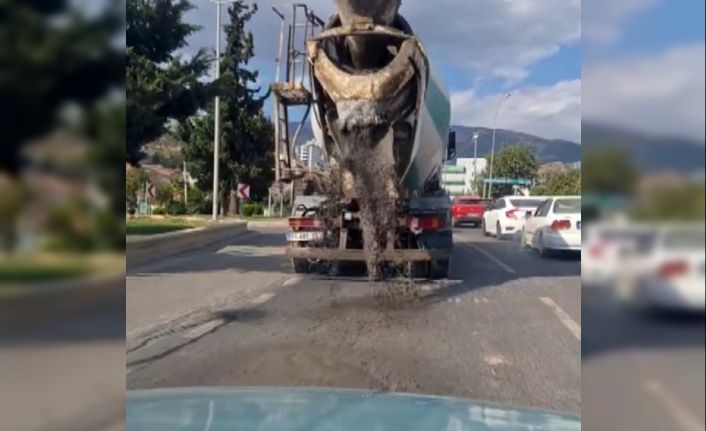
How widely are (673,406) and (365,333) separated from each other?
6482 millimetres

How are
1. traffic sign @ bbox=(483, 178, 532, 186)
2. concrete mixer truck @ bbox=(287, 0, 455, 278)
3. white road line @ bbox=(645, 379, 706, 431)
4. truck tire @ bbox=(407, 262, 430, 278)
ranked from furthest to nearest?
traffic sign @ bbox=(483, 178, 532, 186) → truck tire @ bbox=(407, 262, 430, 278) → concrete mixer truck @ bbox=(287, 0, 455, 278) → white road line @ bbox=(645, 379, 706, 431)

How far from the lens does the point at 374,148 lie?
10.1 metres

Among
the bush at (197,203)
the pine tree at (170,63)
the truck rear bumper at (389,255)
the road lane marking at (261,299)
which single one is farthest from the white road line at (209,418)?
the bush at (197,203)

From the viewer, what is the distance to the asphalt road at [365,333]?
573 cm

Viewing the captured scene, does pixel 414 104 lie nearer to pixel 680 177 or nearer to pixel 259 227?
pixel 680 177

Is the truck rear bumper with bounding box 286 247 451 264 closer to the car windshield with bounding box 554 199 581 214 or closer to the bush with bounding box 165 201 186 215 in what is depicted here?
the car windshield with bounding box 554 199 581 214

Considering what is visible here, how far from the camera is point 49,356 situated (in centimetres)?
135

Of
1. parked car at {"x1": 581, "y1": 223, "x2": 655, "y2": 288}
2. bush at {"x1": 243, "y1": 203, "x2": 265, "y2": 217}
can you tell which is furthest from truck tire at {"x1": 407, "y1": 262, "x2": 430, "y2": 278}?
bush at {"x1": 243, "y1": 203, "x2": 265, "y2": 217}

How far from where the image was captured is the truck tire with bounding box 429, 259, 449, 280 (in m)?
11.1

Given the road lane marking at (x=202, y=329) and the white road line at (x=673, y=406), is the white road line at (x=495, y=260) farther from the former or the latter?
the white road line at (x=673, y=406)

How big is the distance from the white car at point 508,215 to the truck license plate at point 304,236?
11.2m

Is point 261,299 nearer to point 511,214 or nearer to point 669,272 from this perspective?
point 669,272

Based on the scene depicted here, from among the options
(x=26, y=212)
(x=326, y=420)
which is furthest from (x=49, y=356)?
(x=326, y=420)

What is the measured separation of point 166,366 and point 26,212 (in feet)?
17.3
